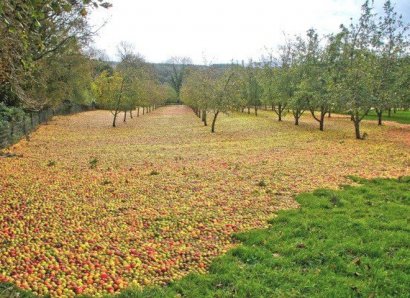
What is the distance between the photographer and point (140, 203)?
28.9ft

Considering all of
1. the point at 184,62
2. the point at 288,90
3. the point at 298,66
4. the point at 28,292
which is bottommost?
the point at 28,292

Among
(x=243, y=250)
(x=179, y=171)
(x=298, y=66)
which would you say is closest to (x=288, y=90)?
(x=298, y=66)

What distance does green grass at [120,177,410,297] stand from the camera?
4.91 meters

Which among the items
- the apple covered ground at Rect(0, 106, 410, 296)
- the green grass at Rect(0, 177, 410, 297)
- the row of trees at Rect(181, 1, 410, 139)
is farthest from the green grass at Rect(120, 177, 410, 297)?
the row of trees at Rect(181, 1, 410, 139)

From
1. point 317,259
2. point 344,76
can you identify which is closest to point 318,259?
point 317,259

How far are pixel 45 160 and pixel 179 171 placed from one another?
6355mm

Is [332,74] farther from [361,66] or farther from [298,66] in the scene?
[298,66]

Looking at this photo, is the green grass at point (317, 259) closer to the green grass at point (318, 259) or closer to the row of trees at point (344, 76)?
the green grass at point (318, 259)

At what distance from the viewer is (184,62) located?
393 ft

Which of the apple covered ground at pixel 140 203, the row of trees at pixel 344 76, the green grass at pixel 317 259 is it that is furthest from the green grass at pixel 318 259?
the row of trees at pixel 344 76

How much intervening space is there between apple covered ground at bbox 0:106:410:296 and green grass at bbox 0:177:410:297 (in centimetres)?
39

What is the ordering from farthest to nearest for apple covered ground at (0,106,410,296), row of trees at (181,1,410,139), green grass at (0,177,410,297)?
1. row of trees at (181,1,410,139)
2. apple covered ground at (0,106,410,296)
3. green grass at (0,177,410,297)

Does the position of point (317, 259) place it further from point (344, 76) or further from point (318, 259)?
point (344, 76)

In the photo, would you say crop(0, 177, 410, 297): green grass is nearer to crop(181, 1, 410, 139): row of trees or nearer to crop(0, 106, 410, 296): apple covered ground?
crop(0, 106, 410, 296): apple covered ground
